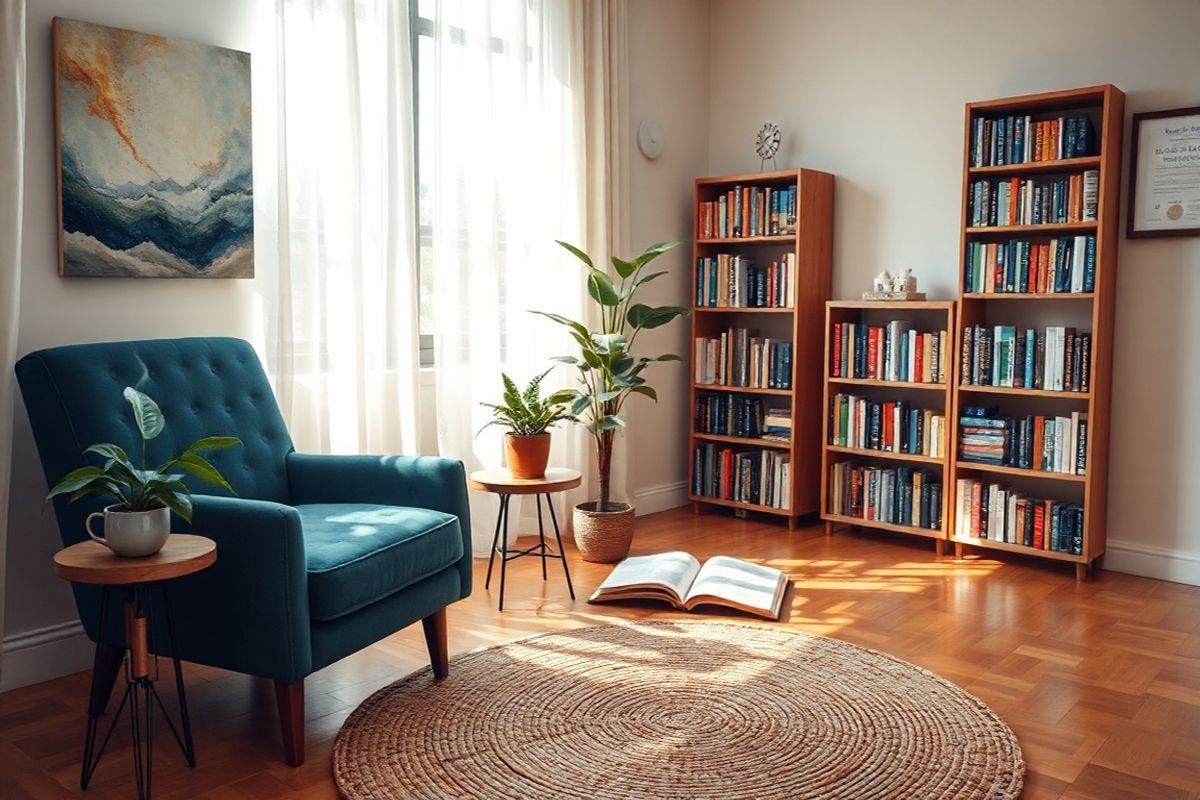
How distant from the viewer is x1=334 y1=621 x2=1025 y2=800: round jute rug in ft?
7.32

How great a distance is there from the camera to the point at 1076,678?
2.86 meters

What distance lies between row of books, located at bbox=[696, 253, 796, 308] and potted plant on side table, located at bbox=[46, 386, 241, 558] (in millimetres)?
3013

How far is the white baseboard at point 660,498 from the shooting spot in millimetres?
5027

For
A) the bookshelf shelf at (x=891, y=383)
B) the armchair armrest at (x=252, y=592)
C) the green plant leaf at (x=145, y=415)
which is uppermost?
the green plant leaf at (x=145, y=415)

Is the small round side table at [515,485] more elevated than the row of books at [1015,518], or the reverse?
the small round side table at [515,485]

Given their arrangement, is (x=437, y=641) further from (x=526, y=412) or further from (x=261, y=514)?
(x=526, y=412)

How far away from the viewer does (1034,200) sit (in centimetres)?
397

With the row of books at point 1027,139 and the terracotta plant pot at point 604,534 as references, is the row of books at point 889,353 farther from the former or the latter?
the terracotta plant pot at point 604,534

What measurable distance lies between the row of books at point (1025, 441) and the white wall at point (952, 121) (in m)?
0.25


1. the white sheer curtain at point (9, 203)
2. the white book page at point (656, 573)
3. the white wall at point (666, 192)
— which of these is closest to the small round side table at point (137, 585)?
the white sheer curtain at point (9, 203)

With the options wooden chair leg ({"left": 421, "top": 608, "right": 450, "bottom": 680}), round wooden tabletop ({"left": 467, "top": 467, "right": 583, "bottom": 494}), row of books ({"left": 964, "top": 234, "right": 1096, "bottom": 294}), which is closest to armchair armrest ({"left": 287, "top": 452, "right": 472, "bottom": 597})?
wooden chair leg ({"left": 421, "top": 608, "right": 450, "bottom": 680})

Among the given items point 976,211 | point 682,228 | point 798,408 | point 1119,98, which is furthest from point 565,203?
point 1119,98

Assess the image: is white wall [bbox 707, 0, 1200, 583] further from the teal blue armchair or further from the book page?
the teal blue armchair

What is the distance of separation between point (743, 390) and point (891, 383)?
0.72 meters
